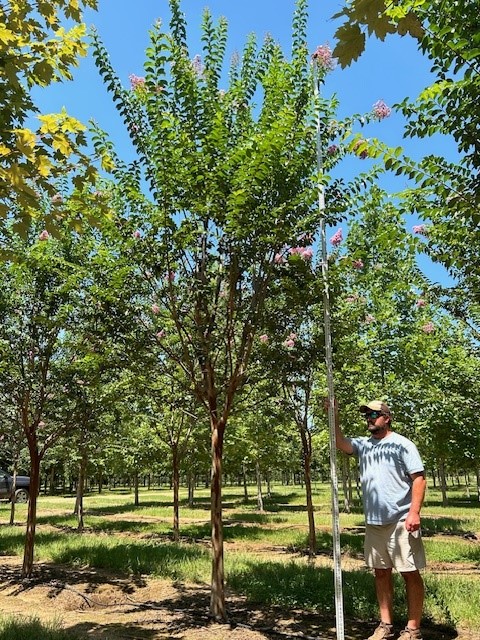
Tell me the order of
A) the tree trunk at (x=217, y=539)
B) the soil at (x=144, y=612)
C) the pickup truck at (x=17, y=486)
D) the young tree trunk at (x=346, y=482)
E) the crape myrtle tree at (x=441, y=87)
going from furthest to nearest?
the pickup truck at (x=17, y=486) < the young tree trunk at (x=346, y=482) < the tree trunk at (x=217, y=539) < the soil at (x=144, y=612) < the crape myrtle tree at (x=441, y=87)

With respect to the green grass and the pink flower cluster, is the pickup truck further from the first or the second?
the pink flower cluster

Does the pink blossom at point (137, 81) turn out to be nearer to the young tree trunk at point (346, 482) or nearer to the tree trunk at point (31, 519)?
the tree trunk at point (31, 519)

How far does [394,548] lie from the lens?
12.5 feet

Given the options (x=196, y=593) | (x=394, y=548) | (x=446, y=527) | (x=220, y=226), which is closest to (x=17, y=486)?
(x=446, y=527)

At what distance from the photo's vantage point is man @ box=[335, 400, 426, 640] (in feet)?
12.2

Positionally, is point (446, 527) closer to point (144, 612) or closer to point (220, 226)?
point (144, 612)

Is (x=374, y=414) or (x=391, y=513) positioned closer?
(x=391, y=513)

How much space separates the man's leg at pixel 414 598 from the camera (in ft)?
12.1

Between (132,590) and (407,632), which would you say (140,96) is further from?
(132,590)

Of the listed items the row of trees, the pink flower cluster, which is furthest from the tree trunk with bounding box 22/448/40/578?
the pink flower cluster

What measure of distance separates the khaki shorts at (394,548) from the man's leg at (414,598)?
8 cm

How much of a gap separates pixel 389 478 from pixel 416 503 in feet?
0.93

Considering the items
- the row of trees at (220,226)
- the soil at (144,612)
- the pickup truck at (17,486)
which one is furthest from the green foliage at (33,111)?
the pickup truck at (17,486)

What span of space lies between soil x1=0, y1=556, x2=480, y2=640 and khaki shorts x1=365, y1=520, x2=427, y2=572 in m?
1.35
